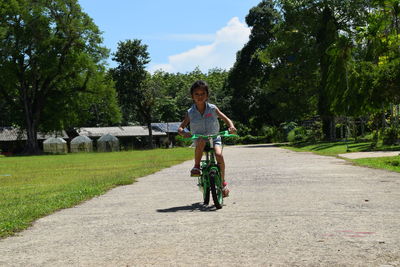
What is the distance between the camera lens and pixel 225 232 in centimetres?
560

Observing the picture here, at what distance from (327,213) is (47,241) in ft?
11.2

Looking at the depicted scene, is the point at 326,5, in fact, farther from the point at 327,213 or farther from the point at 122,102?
the point at 122,102

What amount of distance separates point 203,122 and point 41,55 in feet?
184

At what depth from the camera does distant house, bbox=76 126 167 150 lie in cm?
9312

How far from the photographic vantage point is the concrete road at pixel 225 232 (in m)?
4.48

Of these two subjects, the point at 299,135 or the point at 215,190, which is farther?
the point at 299,135

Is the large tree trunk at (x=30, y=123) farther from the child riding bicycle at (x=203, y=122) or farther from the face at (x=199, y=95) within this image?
the face at (x=199, y=95)

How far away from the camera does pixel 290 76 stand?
2016 inches

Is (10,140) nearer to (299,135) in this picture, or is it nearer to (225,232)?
(299,135)

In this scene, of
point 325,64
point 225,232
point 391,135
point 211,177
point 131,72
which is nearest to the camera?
point 225,232

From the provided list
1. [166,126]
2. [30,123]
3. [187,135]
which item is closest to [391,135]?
[187,135]

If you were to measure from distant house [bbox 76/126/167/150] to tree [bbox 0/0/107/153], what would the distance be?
27712mm

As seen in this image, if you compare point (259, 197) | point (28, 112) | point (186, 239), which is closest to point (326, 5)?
point (28, 112)

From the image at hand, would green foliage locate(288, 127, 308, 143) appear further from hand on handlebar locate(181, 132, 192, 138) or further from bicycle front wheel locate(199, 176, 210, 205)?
hand on handlebar locate(181, 132, 192, 138)
